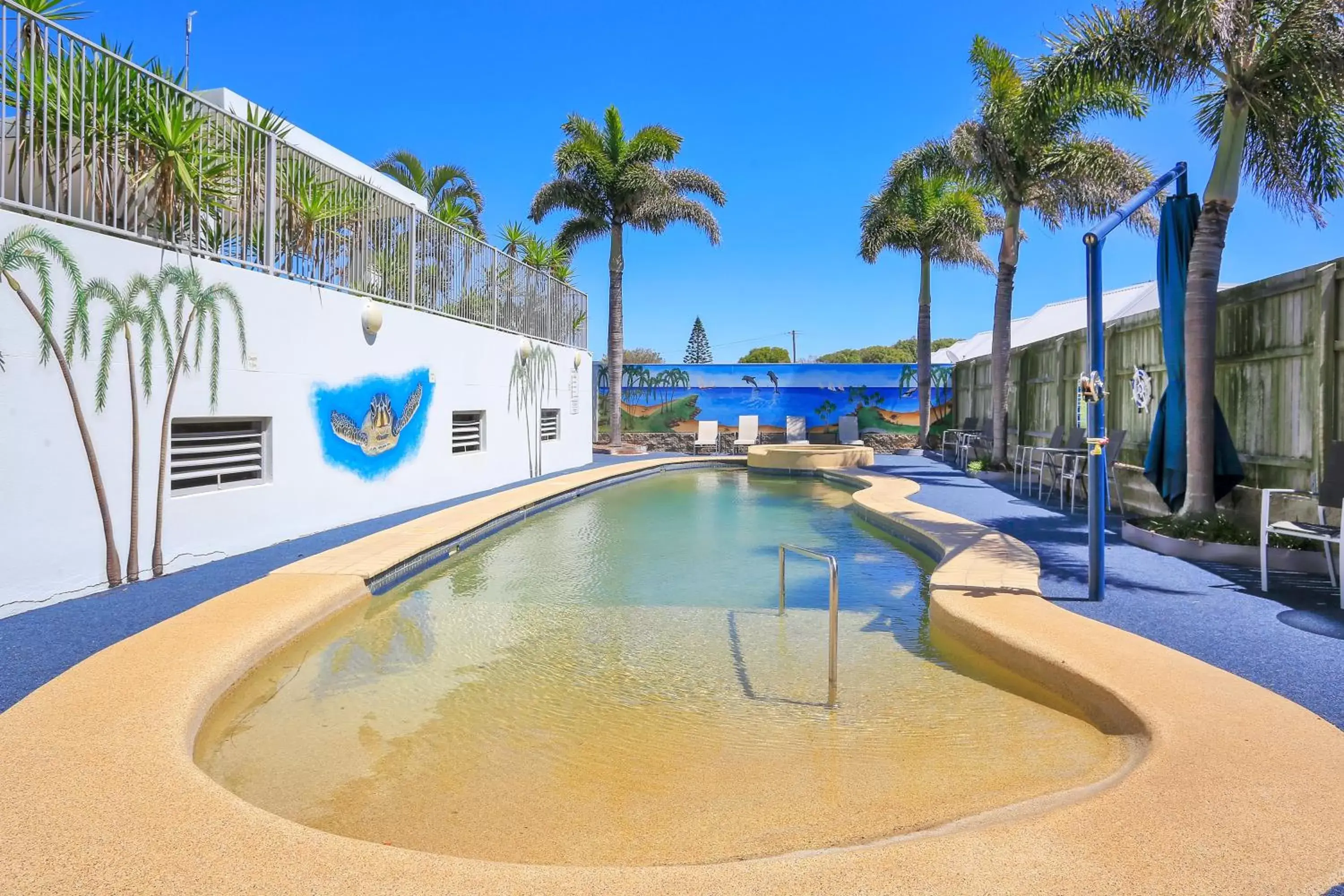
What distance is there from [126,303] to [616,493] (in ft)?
29.2

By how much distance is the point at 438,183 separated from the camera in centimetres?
2206

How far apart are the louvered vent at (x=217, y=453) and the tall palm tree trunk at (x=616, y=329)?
46.7ft

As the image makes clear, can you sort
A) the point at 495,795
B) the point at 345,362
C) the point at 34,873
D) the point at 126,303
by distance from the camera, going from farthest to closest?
the point at 345,362, the point at 126,303, the point at 495,795, the point at 34,873

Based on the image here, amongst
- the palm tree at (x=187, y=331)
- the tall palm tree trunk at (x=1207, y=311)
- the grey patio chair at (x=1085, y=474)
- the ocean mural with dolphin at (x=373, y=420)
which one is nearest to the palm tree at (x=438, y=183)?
the ocean mural with dolphin at (x=373, y=420)

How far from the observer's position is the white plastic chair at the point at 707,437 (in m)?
22.6

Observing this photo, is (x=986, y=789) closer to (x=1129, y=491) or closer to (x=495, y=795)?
(x=495, y=795)

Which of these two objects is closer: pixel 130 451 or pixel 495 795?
pixel 495 795

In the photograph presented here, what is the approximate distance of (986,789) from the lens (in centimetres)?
308

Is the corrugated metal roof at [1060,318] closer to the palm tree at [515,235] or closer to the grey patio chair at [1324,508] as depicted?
the grey patio chair at [1324,508]

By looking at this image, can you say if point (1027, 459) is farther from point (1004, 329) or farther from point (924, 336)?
point (924, 336)

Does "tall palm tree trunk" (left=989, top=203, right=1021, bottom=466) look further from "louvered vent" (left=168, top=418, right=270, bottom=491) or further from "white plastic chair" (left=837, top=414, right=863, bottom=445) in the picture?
"louvered vent" (left=168, top=418, right=270, bottom=491)

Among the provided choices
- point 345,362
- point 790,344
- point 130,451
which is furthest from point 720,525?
point 790,344

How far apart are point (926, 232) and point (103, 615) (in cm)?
2048

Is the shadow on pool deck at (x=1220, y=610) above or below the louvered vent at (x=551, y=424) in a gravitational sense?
below
